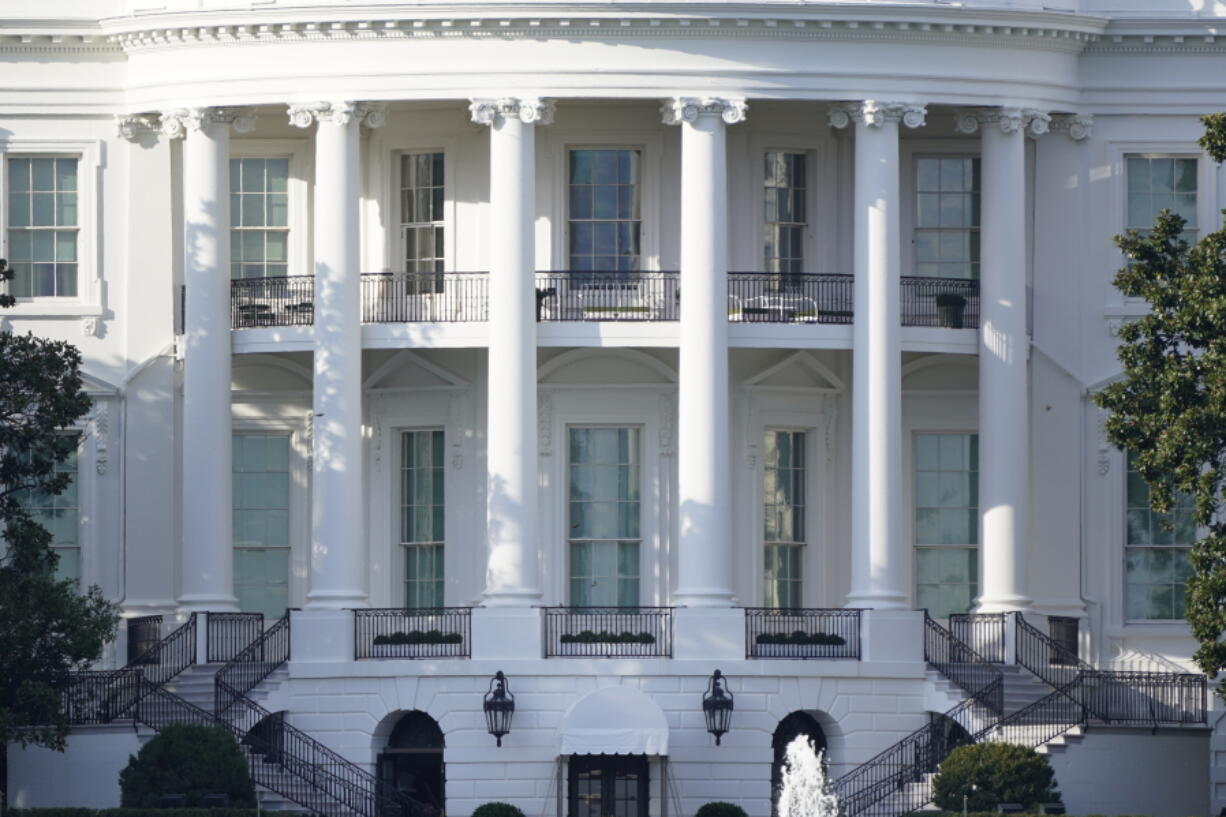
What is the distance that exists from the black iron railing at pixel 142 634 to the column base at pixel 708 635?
7980mm

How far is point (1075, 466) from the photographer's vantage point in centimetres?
5741

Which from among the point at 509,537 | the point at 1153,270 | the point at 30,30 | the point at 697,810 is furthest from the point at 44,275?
the point at 1153,270

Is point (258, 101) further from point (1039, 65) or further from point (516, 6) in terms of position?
point (1039, 65)

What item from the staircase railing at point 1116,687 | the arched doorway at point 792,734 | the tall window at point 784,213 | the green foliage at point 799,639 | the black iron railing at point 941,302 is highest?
the tall window at point 784,213

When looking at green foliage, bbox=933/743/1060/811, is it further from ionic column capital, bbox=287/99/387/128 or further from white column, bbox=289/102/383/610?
ionic column capital, bbox=287/99/387/128

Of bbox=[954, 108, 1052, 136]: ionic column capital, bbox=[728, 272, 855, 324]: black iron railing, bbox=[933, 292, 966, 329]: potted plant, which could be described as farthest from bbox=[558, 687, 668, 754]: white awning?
bbox=[954, 108, 1052, 136]: ionic column capital

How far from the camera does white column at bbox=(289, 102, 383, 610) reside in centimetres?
5422

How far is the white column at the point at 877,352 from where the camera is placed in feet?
178

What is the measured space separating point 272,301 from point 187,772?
9263 millimetres

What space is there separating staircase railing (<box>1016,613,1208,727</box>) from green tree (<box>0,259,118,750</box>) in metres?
13.5

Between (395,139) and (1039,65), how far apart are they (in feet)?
32.4

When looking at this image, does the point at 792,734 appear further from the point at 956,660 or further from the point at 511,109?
the point at 511,109

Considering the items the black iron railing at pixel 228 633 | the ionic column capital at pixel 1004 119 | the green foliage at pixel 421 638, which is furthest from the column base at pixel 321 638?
the ionic column capital at pixel 1004 119

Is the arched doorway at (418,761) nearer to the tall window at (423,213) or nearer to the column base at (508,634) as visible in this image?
the column base at (508,634)
